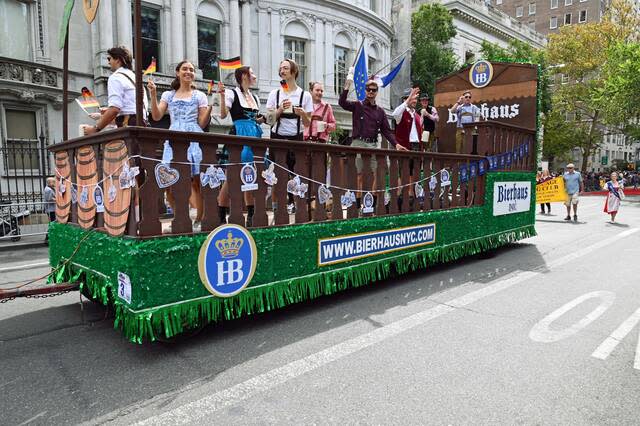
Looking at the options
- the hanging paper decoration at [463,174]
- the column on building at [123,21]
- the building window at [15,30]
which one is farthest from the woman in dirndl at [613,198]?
the building window at [15,30]

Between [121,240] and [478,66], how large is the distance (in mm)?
7615

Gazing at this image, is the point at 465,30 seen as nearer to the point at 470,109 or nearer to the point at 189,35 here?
the point at 189,35

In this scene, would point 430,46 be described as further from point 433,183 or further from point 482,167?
point 433,183

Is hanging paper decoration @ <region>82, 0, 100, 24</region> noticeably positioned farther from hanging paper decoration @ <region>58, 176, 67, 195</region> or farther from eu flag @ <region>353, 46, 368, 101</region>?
eu flag @ <region>353, 46, 368, 101</region>

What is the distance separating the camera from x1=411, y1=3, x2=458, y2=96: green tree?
95.9ft

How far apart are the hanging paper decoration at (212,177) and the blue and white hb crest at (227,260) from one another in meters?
0.36

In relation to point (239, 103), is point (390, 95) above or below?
above

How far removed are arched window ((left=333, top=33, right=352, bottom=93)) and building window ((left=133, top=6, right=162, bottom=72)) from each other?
9359mm

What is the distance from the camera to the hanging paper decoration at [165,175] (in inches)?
133

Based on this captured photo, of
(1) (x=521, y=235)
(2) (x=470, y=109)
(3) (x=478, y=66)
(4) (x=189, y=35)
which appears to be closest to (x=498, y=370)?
(1) (x=521, y=235)

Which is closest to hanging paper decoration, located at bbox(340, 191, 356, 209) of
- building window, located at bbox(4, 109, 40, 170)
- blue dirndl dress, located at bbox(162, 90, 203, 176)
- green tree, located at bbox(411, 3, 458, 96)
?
blue dirndl dress, located at bbox(162, 90, 203, 176)

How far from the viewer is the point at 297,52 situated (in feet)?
75.7

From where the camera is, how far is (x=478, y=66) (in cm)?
863

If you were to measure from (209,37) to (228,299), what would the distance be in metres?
19.1
